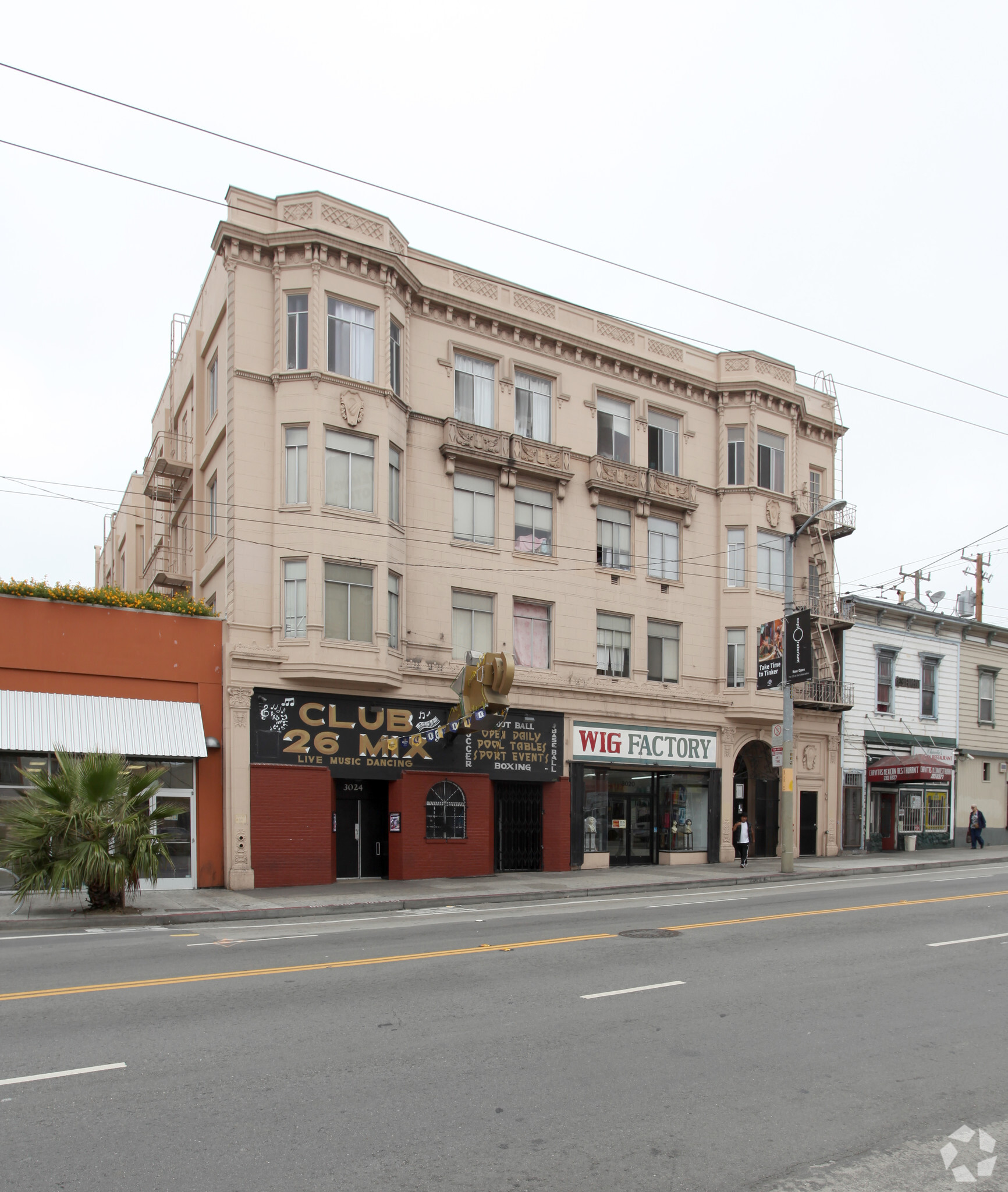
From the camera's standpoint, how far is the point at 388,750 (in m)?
23.8

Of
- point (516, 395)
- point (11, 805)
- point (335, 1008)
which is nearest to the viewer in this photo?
point (335, 1008)

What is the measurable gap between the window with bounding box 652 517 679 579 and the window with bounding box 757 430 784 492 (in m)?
3.58

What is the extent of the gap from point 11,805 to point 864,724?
27.6 m

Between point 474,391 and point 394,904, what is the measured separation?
13.6 m

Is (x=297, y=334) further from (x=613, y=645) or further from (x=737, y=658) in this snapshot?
(x=737, y=658)

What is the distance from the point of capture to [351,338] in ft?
78.1

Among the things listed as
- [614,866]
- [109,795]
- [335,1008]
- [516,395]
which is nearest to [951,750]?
[614,866]

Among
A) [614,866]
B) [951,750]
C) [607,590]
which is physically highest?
[607,590]

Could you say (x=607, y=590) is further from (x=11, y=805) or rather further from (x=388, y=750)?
(x=11, y=805)

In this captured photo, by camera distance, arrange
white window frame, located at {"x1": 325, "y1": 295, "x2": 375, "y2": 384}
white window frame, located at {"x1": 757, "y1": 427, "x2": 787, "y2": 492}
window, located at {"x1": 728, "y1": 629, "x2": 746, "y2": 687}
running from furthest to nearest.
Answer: white window frame, located at {"x1": 757, "y1": 427, "x2": 787, "y2": 492}, window, located at {"x1": 728, "y1": 629, "x2": 746, "y2": 687}, white window frame, located at {"x1": 325, "y1": 295, "x2": 375, "y2": 384}

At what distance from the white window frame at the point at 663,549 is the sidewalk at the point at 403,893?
8348 mm

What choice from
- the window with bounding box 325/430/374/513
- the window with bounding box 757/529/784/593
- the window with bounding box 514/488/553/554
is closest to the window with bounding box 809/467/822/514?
the window with bounding box 757/529/784/593

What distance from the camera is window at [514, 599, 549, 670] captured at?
88.5 feet

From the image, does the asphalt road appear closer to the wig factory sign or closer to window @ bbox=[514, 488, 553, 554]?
the wig factory sign
